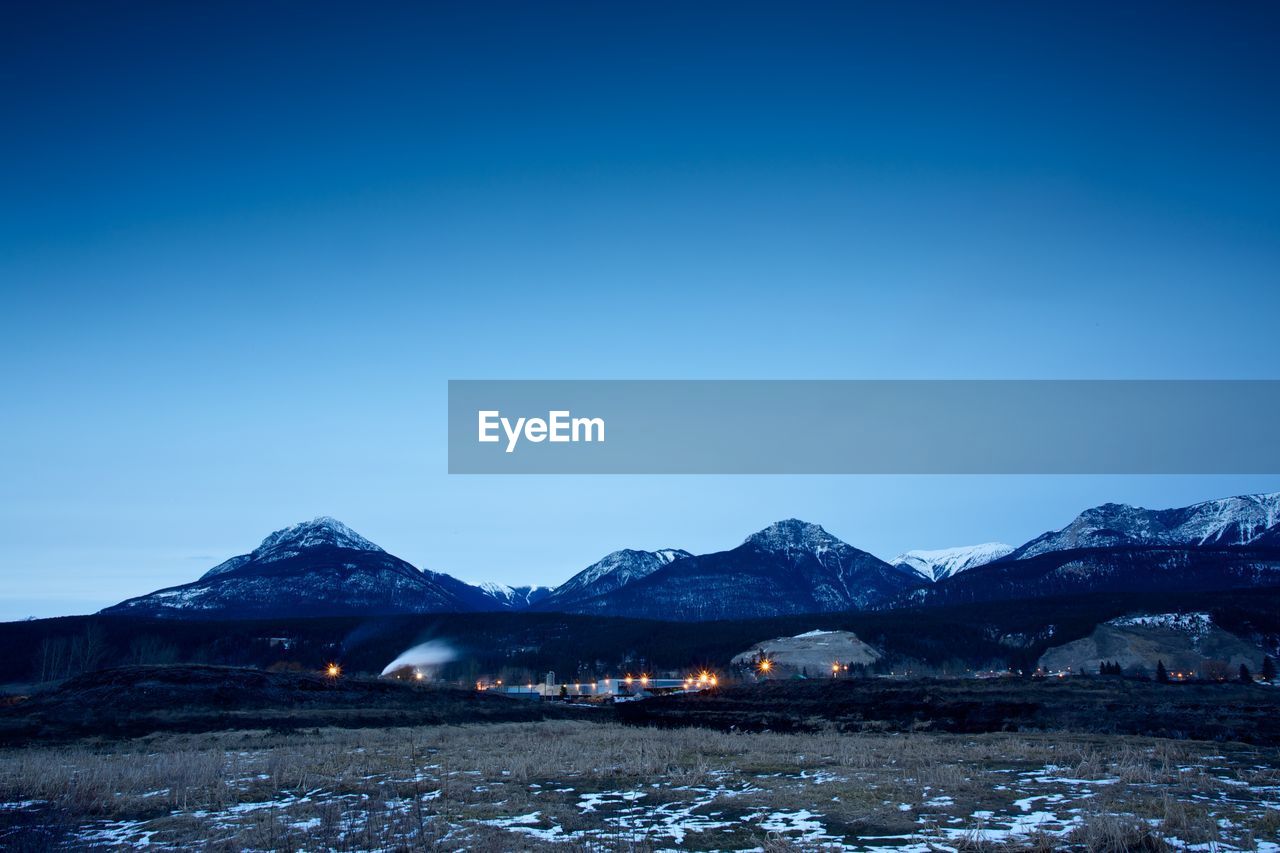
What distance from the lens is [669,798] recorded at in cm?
1909

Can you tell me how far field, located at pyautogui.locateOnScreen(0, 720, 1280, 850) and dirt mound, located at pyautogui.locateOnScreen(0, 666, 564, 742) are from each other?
21.8m

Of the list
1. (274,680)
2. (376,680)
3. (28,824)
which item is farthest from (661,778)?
(376,680)

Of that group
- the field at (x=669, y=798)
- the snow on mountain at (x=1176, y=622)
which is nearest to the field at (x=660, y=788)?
the field at (x=669, y=798)

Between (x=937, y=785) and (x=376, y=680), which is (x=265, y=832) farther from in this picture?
(x=376, y=680)

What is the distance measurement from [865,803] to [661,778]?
704 centimetres

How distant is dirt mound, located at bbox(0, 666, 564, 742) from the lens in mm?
48981

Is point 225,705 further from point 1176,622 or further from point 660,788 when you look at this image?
point 1176,622

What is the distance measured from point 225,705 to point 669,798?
180 feet

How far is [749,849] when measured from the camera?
532 inches

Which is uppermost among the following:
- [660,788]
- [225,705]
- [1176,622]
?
[660,788]

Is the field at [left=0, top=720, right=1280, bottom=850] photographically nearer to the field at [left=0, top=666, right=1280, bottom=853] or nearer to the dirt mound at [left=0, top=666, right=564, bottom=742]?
the field at [left=0, top=666, right=1280, bottom=853]

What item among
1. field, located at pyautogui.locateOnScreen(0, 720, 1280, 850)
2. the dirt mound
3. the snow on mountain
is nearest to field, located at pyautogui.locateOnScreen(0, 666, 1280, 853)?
field, located at pyautogui.locateOnScreen(0, 720, 1280, 850)

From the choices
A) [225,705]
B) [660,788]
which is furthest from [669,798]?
[225,705]

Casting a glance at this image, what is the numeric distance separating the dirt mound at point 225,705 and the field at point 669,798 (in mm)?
21844
